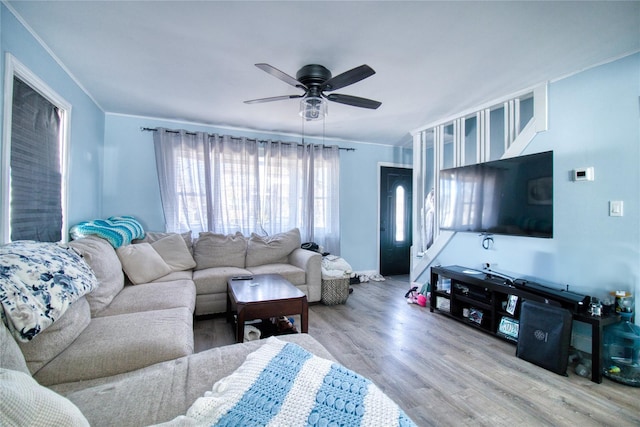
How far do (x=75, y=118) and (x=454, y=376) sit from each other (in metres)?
3.97

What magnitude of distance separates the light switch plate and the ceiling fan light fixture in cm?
244

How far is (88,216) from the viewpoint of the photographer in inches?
121

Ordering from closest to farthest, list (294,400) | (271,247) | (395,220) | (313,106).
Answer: (294,400), (313,106), (271,247), (395,220)

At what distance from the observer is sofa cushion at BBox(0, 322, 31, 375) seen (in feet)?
3.11


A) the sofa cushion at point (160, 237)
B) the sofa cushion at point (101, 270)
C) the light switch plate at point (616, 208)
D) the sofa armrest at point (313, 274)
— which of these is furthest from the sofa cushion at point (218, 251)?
the light switch plate at point (616, 208)

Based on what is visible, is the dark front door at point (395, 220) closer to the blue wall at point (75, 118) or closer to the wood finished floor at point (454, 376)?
the wood finished floor at point (454, 376)

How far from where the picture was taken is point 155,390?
1.03m

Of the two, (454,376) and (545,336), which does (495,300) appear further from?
(454,376)

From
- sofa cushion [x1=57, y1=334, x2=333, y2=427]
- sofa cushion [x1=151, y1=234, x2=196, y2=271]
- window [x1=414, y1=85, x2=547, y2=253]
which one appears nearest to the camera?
sofa cushion [x1=57, y1=334, x2=333, y2=427]

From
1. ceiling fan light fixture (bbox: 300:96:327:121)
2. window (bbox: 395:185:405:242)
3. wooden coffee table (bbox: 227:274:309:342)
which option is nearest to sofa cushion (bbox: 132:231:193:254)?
wooden coffee table (bbox: 227:274:309:342)

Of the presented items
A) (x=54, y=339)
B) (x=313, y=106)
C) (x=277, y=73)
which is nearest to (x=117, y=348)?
(x=54, y=339)

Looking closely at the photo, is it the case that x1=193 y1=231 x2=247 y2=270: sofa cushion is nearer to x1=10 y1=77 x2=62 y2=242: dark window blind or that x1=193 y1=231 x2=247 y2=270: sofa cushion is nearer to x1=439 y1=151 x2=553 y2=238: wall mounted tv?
x1=10 y1=77 x2=62 y2=242: dark window blind

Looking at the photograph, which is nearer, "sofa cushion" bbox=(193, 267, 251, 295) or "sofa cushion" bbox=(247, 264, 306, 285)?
"sofa cushion" bbox=(193, 267, 251, 295)

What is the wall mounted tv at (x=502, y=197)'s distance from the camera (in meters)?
2.44
